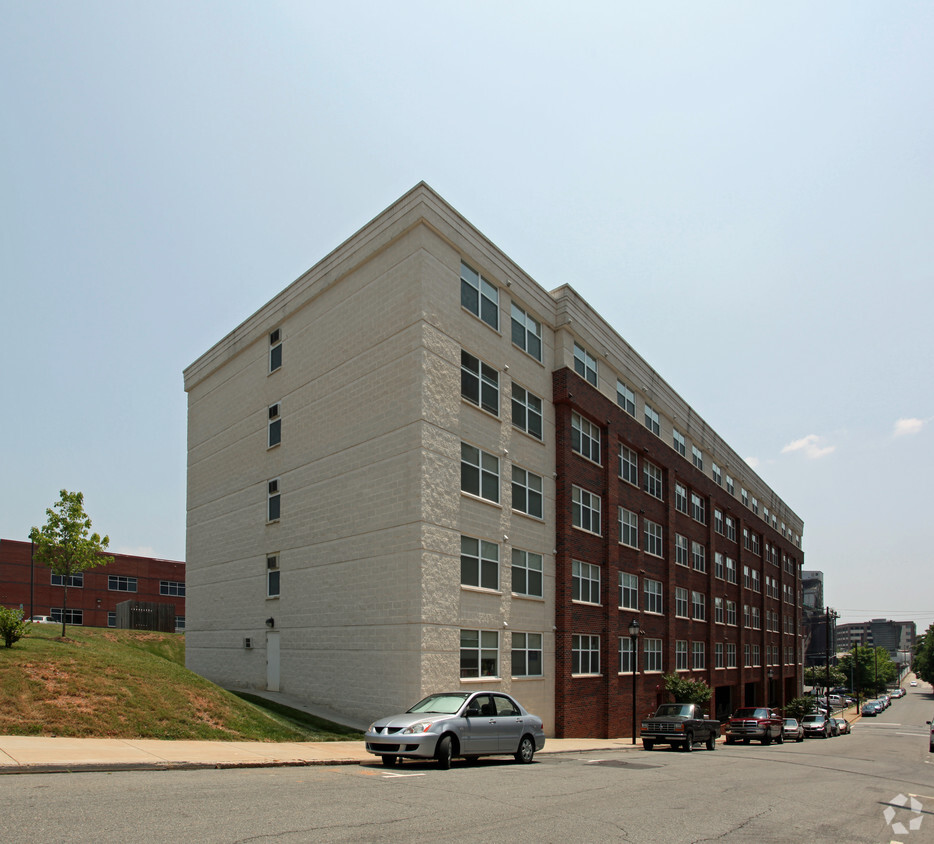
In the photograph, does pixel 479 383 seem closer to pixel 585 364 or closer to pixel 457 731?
pixel 585 364

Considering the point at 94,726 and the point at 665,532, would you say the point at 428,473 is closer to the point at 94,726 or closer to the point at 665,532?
the point at 94,726

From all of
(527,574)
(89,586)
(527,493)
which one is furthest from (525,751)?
(89,586)

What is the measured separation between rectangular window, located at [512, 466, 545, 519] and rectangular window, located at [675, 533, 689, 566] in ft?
56.9

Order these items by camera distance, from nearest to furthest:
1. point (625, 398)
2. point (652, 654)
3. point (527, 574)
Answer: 1. point (527, 574)
2. point (625, 398)
3. point (652, 654)

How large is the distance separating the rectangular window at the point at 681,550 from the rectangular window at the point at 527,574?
17479mm

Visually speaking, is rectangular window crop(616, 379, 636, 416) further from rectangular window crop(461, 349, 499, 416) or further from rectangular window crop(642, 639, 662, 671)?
rectangular window crop(461, 349, 499, 416)

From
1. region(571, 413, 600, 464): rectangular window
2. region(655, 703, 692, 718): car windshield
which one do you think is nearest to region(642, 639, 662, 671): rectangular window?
region(655, 703, 692, 718): car windshield

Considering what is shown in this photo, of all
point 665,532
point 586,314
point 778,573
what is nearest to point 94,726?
point 586,314

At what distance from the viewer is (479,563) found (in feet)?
83.4

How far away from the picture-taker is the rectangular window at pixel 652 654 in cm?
Answer: 3762

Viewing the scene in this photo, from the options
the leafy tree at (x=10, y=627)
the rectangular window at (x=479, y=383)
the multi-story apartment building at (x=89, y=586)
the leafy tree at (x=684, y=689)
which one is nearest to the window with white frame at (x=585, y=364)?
the rectangular window at (x=479, y=383)

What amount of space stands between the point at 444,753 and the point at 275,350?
19.7 metres

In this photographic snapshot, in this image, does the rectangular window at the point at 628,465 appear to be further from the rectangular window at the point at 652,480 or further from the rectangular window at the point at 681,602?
the rectangular window at the point at 681,602

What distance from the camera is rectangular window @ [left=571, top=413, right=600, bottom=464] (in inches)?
1267
